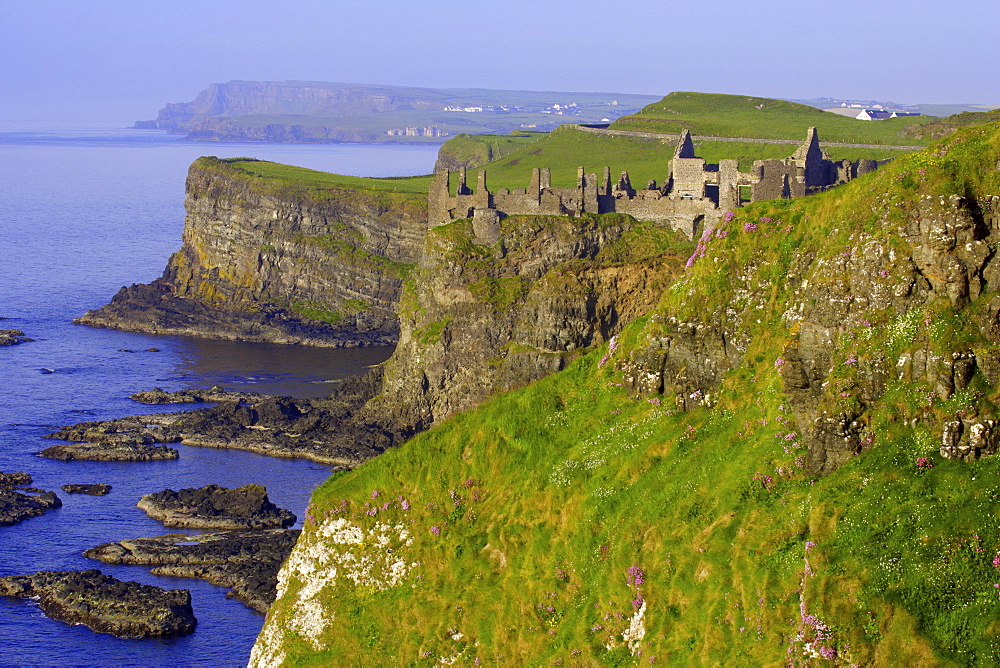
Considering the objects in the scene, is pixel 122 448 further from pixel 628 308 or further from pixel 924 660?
pixel 924 660

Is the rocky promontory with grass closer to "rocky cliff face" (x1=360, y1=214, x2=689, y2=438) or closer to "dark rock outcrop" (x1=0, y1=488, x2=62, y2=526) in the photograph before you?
"rocky cliff face" (x1=360, y1=214, x2=689, y2=438)

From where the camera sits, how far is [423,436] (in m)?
31.0

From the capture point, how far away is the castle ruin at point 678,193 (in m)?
72.2

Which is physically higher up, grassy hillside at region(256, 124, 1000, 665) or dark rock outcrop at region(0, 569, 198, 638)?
grassy hillside at region(256, 124, 1000, 665)

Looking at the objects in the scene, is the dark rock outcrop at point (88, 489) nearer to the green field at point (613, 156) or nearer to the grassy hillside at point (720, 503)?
the green field at point (613, 156)

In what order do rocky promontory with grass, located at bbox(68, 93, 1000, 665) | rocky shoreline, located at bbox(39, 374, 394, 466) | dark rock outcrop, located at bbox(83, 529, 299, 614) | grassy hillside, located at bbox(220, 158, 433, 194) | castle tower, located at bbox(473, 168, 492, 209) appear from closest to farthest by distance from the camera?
rocky promontory with grass, located at bbox(68, 93, 1000, 665), dark rock outcrop, located at bbox(83, 529, 299, 614), rocky shoreline, located at bbox(39, 374, 394, 466), castle tower, located at bbox(473, 168, 492, 209), grassy hillside, located at bbox(220, 158, 433, 194)

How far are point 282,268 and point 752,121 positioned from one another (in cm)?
5584

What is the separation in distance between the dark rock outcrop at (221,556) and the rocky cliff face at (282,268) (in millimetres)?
63747

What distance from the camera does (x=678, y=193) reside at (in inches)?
3388

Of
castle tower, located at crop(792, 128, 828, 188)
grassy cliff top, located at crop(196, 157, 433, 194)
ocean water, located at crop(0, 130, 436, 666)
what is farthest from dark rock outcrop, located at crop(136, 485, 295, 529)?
grassy cliff top, located at crop(196, 157, 433, 194)

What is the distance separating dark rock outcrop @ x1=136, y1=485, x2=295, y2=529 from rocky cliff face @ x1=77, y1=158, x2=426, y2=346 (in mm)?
56914

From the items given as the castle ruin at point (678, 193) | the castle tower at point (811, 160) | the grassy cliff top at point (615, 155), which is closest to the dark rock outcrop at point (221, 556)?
Result: the castle ruin at point (678, 193)

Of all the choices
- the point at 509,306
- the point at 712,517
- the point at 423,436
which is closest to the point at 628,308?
the point at 509,306

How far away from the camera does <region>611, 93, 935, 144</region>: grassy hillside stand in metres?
134
